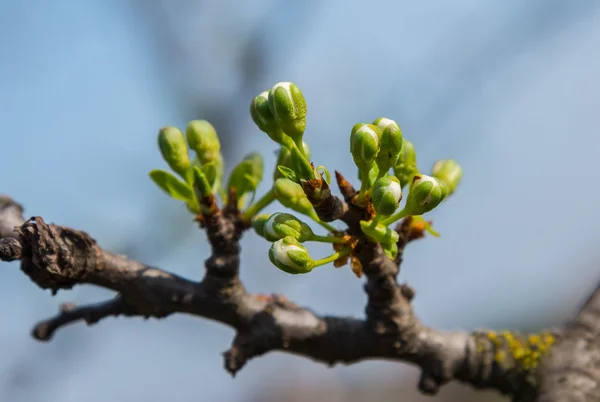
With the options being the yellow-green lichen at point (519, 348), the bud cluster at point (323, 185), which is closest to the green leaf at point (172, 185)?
the bud cluster at point (323, 185)

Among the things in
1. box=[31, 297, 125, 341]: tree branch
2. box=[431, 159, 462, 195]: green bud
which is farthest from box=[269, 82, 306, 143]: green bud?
box=[31, 297, 125, 341]: tree branch

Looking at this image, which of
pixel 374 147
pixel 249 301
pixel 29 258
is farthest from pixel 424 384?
pixel 29 258

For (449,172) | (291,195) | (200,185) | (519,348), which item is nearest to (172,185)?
(200,185)

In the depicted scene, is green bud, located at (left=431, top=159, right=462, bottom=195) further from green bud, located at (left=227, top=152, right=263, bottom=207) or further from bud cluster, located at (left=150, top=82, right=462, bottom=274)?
green bud, located at (left=227, top=152, right=263, bottom=207)

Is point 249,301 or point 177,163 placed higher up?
point 177,163

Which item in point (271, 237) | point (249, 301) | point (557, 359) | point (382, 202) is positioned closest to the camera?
point (382, 202)

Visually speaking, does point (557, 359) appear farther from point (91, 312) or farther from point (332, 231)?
point (91, 312)
